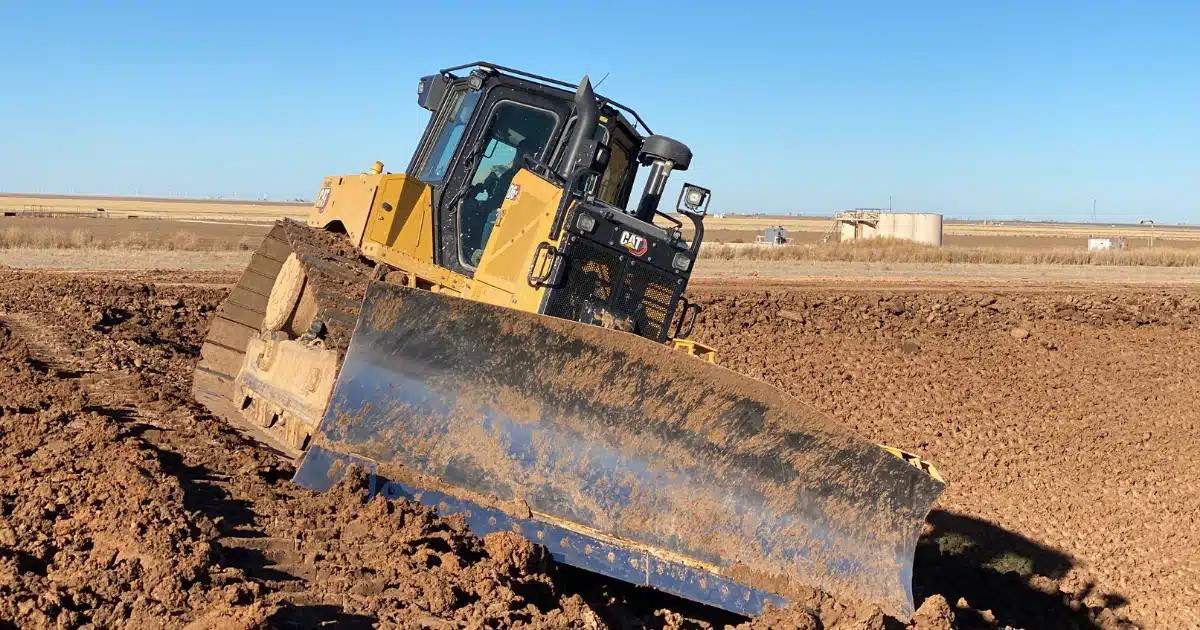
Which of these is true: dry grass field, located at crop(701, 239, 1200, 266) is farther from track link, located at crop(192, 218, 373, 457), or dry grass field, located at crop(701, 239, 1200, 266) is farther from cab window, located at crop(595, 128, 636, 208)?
cab window, located at crop(595, 128, 636, 208)

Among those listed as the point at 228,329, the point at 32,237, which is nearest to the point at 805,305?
the point at 228,329

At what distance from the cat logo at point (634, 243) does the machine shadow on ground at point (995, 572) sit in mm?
3715

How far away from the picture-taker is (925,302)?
15930 millimetres

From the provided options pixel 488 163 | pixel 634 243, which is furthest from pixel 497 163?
pixel 634 243

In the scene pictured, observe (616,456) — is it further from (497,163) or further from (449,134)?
(449,134)

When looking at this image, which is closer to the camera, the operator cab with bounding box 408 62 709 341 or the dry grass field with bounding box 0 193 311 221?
the operator cab with bounding box 408 62 709 341

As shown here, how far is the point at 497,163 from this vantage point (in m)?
7.24

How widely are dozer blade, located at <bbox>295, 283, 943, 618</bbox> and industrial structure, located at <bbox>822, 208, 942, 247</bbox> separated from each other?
1396 inches

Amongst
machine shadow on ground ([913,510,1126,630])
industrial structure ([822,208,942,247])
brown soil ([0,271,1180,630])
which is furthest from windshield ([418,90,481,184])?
industrial structure ([822,208,942,247])

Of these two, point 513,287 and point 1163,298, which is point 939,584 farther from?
point 1163,298

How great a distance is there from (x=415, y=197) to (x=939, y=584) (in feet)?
17.7

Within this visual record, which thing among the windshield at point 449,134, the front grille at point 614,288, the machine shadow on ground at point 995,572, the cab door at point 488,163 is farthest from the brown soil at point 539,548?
the windshield at point 449,134

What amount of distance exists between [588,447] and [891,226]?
124 feet

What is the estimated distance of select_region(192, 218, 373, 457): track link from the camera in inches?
266
